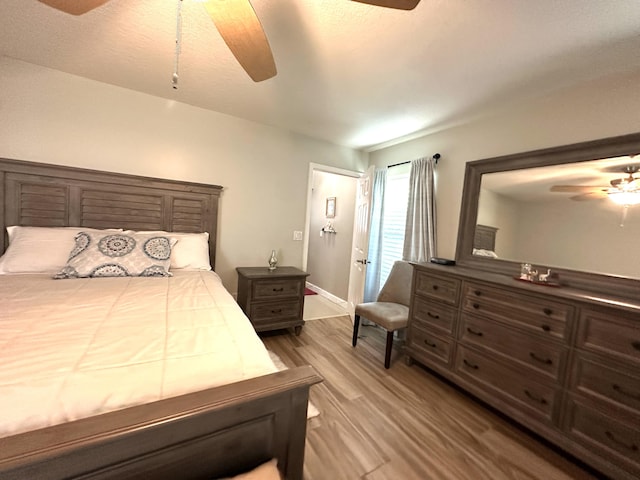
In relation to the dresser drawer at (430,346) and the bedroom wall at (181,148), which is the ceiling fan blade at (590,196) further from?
the bedroom wall at (181,148)

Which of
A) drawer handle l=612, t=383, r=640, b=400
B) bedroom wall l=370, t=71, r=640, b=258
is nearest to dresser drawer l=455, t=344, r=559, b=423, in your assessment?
drawer handle l=612, t=383, r=640, b=400

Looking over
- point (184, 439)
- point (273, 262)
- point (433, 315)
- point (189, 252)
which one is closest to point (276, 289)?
point (273, 262)

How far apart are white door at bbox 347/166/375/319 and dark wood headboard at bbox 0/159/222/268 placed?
1796 millimetres

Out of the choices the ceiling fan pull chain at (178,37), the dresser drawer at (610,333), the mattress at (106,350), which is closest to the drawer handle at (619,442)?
the dresser drawer at (610,333)

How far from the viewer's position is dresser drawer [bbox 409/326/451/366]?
2.11 m

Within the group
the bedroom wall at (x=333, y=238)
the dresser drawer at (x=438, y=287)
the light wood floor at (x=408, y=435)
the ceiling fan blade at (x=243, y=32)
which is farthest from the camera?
the bedroom wall at (x=333, y=238)

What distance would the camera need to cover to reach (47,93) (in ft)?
7.04

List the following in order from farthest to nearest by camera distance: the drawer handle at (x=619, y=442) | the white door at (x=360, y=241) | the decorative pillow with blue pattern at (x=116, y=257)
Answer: the white door at (x=360, y=241), the decorative pillow with blue pattern at (x=116, y=257), the drawer handle at (x=619, y=442)

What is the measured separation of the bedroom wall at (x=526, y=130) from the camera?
165 centimetres

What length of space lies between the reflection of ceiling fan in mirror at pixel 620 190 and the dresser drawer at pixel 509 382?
4.09ft

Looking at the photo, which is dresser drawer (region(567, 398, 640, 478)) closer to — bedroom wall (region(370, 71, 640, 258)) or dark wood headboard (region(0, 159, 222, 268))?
bedroom wall (region(370, 71, 640, 258))

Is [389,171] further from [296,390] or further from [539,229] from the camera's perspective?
[296,390]

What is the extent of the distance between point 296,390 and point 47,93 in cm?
307

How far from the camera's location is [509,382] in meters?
1.72
